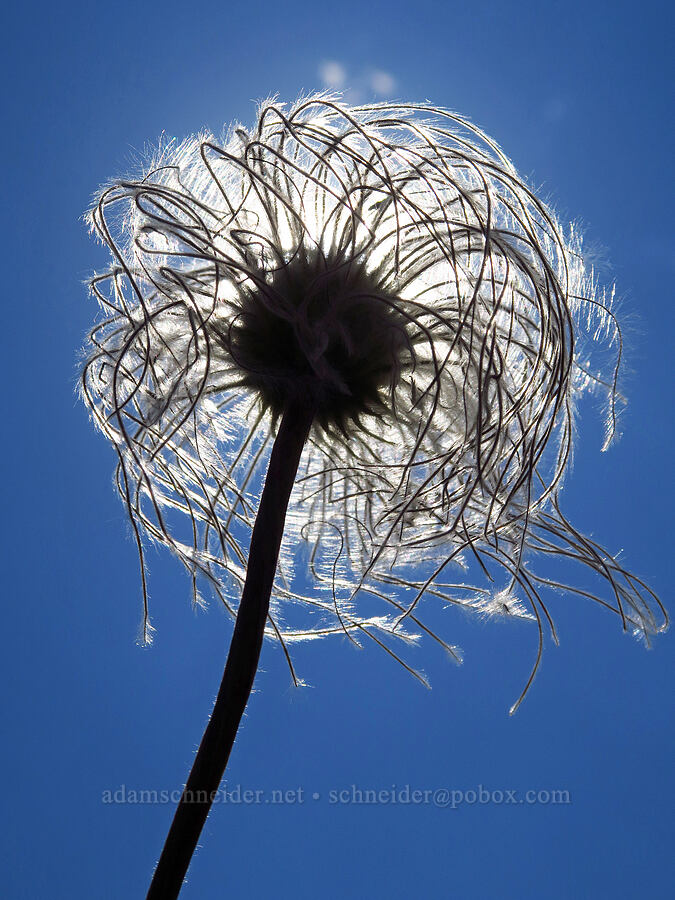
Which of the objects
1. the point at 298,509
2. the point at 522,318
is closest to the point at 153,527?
the point at 298,509

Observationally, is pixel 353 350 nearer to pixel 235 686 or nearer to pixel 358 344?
pixel 358 344

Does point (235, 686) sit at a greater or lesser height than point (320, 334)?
lesser

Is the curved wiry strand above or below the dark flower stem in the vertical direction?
above

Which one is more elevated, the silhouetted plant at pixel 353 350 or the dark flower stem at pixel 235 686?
the silhouetted plant at pixel 353 350

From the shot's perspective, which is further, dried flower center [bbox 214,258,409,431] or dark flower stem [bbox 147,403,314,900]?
dried flower center [bbox 214,258,409,431]

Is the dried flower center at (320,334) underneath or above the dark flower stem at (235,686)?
above

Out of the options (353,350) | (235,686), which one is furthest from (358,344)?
(235,686)

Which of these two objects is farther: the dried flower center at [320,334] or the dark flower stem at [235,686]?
the dried flower center at [320,334]
